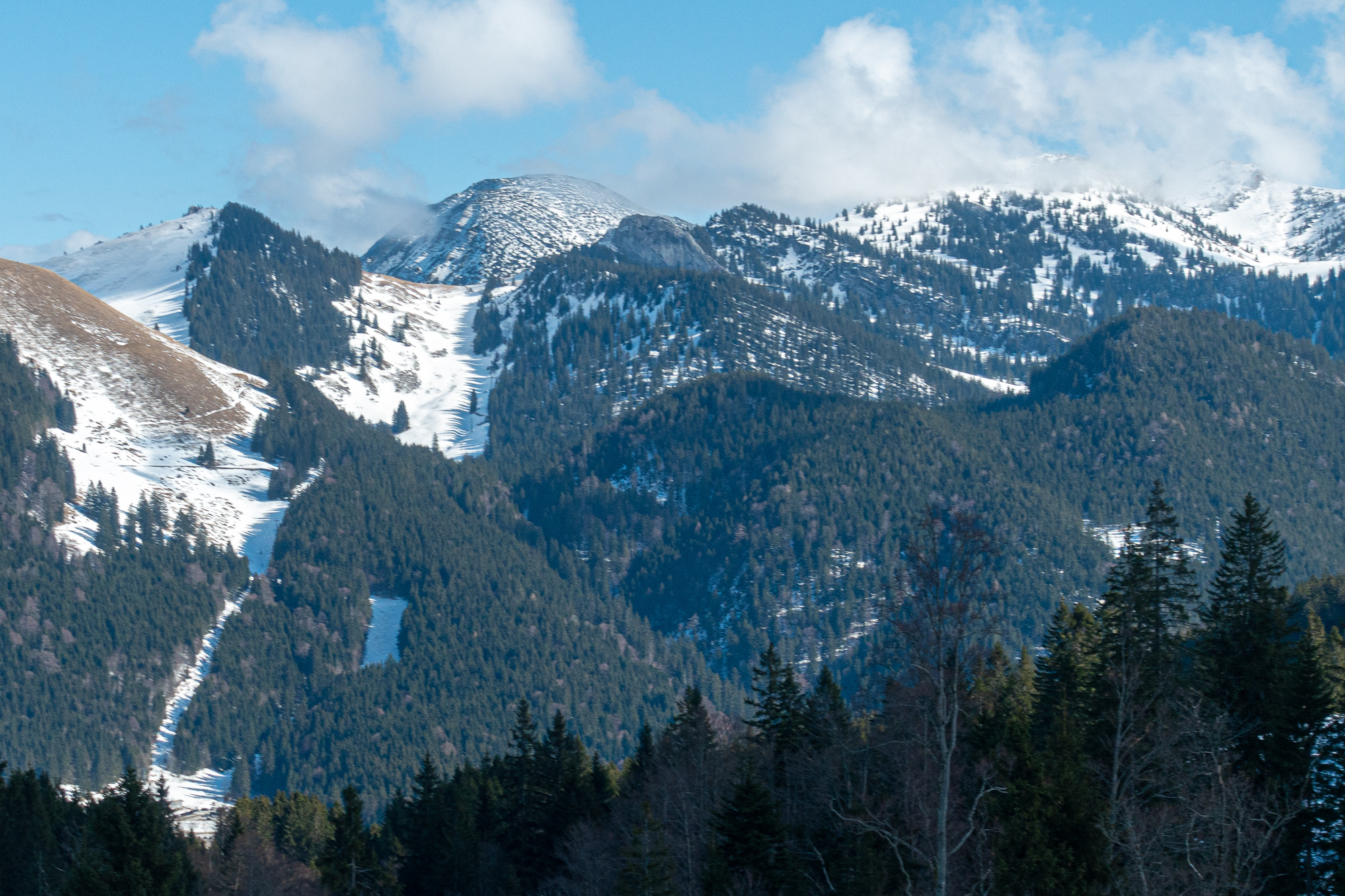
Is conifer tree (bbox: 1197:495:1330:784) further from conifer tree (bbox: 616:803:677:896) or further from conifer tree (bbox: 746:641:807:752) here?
conifer tree (bbox: 616:803:677:896)

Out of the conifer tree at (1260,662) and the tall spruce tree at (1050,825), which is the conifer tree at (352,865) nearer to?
the tall spruce tree at (1050,825)

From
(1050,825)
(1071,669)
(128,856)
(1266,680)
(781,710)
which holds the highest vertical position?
(1071,669)

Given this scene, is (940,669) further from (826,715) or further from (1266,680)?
(826,715)

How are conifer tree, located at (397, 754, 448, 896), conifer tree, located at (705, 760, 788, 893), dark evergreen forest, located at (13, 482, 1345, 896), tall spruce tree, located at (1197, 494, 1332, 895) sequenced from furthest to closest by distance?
conifer tree, located at (397, 754, 448, 896) < conifer tree, located at (705, 760, 788, 893) < tall spruce tree, located at (1197, 494, 1332, 895) < dark evergreen forest, located at (13, 482, 1345, 896)

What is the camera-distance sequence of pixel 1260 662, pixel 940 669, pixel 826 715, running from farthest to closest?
pixel 826 715 → pixel 1260 662 → pixel 940 669

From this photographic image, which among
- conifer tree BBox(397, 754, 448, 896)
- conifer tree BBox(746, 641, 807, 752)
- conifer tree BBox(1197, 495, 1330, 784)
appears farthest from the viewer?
conifer tree BBox(397, 754, 448, 896)

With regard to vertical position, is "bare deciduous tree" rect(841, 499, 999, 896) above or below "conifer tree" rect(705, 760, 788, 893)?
above

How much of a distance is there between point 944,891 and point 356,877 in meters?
49.3

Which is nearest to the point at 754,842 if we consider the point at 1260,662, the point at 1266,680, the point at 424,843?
the point at 1266,680

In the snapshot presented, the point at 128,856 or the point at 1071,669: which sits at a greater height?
the point at 1071,669

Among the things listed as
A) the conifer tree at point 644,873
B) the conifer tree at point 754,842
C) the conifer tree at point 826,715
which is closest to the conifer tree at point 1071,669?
the conifer tree at point 826,715

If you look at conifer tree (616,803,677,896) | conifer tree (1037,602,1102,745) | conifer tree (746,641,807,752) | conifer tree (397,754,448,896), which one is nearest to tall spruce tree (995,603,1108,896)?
conifer tree (1037,602,1102,745)

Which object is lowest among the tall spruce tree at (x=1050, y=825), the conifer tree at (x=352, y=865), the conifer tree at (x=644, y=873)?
the conifer tree at (x=352, y=865)

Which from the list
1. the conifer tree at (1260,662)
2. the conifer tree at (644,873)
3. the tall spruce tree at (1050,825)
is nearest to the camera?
the tall spruce tree at (1050,825)
